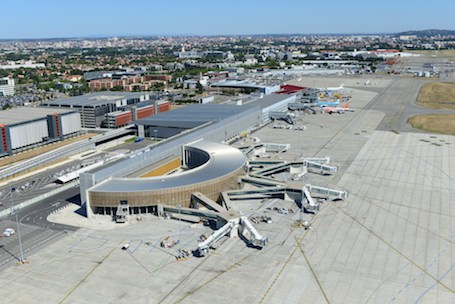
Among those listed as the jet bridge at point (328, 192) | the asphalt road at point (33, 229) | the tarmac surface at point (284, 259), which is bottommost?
the asphalt road at point (33, 229)

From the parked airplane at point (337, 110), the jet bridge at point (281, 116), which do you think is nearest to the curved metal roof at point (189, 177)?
the jet bridge at point (281, 116)

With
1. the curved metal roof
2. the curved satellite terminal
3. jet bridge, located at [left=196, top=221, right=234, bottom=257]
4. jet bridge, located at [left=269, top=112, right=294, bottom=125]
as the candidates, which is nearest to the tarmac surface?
jet bridge, located at [left=196, top=221, right=234, bottom=257]

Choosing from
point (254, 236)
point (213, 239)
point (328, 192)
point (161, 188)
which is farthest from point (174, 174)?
point (328, 192)

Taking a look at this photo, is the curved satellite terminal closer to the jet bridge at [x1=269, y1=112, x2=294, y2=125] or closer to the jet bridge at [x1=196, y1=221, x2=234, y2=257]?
the jet bridge at [x1=196, y1=221, x2=234, y2=257]

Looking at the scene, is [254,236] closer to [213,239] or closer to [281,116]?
[213,239]

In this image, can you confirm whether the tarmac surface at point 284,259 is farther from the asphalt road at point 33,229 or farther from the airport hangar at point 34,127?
the airport hangar at point 34,127

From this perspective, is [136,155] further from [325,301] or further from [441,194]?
[441,194]

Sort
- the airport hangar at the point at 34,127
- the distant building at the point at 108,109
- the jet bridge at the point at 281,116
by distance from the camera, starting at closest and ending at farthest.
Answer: the airport hangar at the point at 34,127 → the distant building at the point at 108,109 → the jet bridge at the point at 281,116
